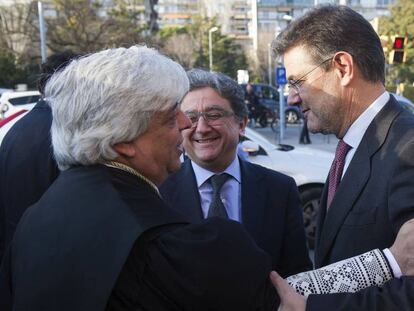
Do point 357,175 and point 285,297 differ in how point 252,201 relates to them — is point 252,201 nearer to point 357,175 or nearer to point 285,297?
point 357,175

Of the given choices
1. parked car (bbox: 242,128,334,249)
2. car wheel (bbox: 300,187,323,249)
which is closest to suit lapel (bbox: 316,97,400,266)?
parked car (bbox: 242,128,334,249)

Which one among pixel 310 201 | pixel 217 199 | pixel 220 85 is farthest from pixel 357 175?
pixel 310 201

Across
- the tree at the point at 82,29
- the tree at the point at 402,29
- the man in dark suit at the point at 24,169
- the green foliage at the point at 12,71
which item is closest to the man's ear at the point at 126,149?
the man in dark suit at the point at 24,169

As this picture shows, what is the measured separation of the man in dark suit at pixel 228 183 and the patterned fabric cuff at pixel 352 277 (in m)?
0.97

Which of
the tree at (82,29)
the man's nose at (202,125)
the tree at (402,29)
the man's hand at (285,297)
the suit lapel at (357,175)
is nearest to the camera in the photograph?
the man's hand at (285,297)

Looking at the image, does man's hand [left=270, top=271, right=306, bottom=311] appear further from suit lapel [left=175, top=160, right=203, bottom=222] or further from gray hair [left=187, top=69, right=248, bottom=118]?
gray hair [left=187, top=69, right=248, bottom=118]

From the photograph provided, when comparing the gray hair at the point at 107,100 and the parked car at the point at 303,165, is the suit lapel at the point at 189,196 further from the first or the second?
the parked car at the point at 303,165

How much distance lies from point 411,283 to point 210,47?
45335 millimetres

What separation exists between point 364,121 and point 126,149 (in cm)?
98

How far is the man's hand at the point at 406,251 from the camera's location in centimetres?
135

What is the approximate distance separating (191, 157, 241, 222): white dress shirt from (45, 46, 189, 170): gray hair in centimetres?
113

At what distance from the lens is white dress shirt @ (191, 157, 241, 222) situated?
2.49 m

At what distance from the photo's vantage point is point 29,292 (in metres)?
1.25

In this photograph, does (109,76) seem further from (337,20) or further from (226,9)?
(226,9)
